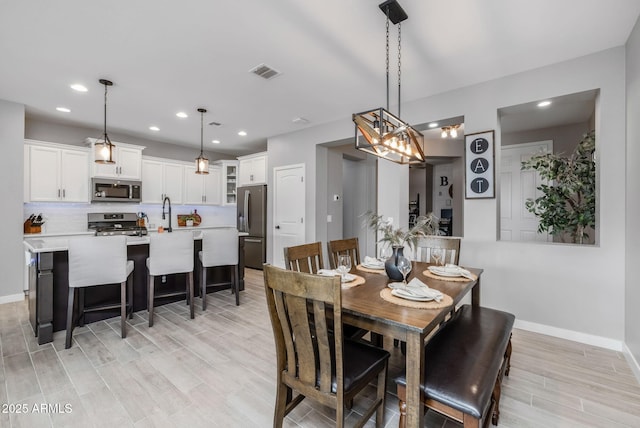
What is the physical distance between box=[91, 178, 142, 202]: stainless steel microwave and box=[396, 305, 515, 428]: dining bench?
562cm

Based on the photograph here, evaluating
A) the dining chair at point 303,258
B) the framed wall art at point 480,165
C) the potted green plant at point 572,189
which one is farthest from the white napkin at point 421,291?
the potted green plant at point 572,189

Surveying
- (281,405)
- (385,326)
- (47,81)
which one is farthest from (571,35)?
(47,81)

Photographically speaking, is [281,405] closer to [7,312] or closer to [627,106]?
[627,106]

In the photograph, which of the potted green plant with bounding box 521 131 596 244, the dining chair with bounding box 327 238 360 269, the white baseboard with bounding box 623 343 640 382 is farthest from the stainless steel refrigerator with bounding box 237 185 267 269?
the white baseboard with bounding box 623 343 640 382

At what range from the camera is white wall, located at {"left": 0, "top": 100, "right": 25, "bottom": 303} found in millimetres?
3807

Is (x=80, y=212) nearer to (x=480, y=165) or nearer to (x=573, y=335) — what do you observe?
(x=480, y=165)

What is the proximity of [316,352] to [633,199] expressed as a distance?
2.83 metres

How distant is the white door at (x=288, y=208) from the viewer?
5.19 meters

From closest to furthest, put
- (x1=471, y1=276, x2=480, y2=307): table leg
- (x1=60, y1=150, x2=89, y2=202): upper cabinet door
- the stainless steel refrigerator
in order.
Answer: (x1=471, y1=276, x2=480, y2=307): table leg → (x1=60, y1=150, x2=89, y2=202): upper cabinet door → the stainless steel refrigerator

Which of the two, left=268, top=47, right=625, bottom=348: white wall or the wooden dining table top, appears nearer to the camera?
the wooden dining table top

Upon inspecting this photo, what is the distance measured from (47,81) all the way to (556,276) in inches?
233

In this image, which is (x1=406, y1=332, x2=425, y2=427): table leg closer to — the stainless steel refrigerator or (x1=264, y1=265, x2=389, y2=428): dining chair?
(x1=264, y1=265, x2=389, y2=428): dining chair

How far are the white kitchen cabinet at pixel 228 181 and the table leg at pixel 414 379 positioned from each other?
6.09 m

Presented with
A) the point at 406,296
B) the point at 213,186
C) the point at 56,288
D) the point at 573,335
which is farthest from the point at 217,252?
the point at 573,335
